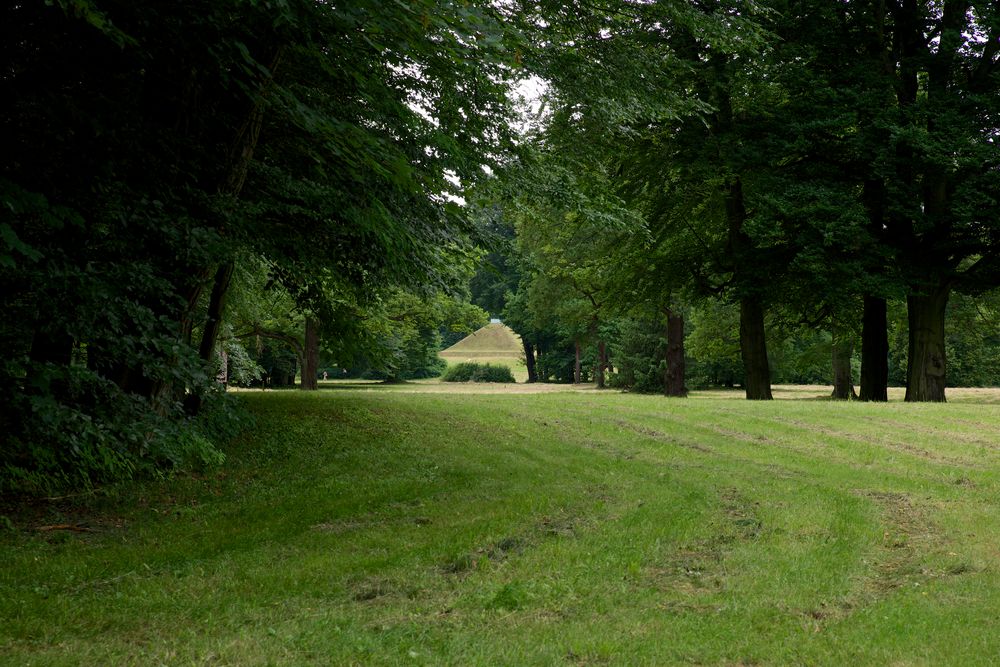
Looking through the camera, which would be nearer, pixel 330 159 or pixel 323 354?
pixel 330 159

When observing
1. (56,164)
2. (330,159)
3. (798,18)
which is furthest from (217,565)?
(798,18)

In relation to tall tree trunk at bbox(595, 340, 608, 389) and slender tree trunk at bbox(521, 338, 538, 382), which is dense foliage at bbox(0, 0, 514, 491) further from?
slender tree trunk at bbox(521, 338, 538, 382)

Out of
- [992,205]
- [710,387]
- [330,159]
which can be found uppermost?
[992,205]

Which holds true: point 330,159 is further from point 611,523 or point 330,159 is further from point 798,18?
point 798,18

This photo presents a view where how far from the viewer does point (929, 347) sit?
1984 cm

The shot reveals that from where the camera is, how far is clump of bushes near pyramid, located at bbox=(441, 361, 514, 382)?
61.0 meters

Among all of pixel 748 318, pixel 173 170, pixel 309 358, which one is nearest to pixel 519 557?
pixel 173 170

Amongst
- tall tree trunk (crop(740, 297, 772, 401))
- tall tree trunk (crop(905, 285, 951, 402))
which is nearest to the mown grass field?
tall tree trunk (crop(905, 285, 951, 402))

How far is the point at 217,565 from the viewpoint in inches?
236

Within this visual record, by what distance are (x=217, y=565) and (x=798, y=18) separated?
18.4m

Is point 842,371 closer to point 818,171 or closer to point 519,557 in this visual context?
point 818,171

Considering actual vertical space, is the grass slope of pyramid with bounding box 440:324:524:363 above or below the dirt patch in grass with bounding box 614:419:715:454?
above

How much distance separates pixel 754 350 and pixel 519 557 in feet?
54.9

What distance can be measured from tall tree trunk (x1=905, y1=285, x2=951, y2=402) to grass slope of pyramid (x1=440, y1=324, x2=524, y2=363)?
58496 mm
